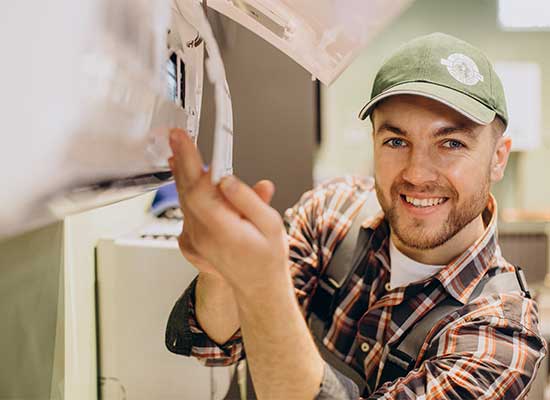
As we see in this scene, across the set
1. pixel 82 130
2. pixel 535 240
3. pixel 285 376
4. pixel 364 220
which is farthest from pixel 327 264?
pixel 535 240

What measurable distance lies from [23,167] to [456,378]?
2.49 ft

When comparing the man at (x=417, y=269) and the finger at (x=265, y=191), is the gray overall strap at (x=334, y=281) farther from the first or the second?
the finger at (x=265, y=191)

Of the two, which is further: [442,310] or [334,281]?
[334,281]

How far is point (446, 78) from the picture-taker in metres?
1.03

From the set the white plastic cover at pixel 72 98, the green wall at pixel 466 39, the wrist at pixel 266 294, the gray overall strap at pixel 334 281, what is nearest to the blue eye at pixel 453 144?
the gray overall strap at pixel 334 281

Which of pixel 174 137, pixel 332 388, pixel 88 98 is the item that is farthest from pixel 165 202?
pixel 88 98

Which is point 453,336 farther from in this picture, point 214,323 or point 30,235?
point 30,235

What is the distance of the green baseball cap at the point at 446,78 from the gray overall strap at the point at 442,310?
1.06 feet

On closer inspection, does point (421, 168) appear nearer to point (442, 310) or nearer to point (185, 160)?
point (442, 310)

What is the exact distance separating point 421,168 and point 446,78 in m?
0.18

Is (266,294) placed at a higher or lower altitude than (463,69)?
lower

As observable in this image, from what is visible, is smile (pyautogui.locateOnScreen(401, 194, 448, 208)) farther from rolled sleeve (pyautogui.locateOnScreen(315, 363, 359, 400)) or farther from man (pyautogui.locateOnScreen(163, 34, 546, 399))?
rolled sleeve (pyautogui.locateOnScreen(315, 363, 359, 400))

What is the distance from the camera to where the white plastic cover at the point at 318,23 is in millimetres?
631

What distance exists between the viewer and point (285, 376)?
0.67 m
